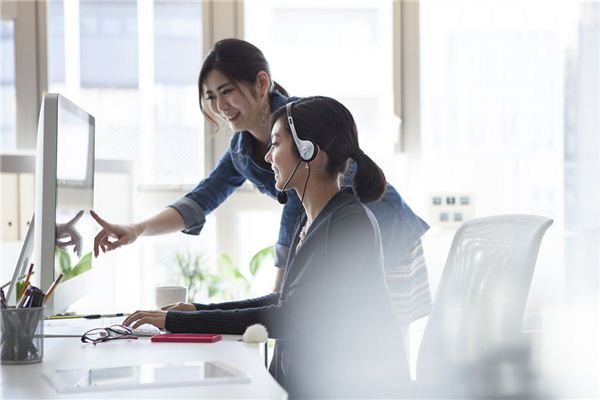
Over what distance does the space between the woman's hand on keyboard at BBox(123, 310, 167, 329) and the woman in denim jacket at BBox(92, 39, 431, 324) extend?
44cm

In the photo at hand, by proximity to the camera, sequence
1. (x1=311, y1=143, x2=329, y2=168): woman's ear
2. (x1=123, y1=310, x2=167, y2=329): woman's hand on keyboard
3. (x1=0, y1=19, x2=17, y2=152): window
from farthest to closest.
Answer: (x1=0, y1=19, x2=17, y2=152): window → (x1=311, y1=143, x2=329, y2=168): woman's ear → (x1=123, y1=310, x2=167, y2=329): woman's hand on keyboard

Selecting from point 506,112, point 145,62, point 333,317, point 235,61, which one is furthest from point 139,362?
point 506,112

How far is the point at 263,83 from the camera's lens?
1959 mm

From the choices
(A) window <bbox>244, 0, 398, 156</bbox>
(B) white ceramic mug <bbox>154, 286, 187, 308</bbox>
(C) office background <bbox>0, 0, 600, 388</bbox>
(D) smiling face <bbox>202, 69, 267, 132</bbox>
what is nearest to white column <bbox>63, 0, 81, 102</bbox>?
(C) office background <bbox>0, 0, 600, 388</bbox>

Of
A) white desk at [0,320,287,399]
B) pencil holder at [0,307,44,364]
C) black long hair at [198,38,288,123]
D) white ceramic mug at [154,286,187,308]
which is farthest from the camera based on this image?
black long hair at [198,38,288,123]

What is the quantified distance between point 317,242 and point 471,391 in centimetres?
43

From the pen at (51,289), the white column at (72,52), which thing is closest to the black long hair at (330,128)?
the pen at (51,289)

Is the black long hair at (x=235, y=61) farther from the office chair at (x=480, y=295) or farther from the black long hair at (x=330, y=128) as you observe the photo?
the office chair at (x=480, y=295)

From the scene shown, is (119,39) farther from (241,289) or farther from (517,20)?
(517,20)

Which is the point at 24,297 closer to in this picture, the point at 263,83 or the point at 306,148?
the point at 306,148

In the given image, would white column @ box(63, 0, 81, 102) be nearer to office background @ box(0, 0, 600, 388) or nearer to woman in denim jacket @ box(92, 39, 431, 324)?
office background @ box(0, 0, 600, 388)

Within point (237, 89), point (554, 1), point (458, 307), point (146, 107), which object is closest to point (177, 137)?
point (146, 107)

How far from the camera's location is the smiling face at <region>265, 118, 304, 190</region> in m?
1.51

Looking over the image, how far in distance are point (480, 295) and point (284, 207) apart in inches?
23.6
